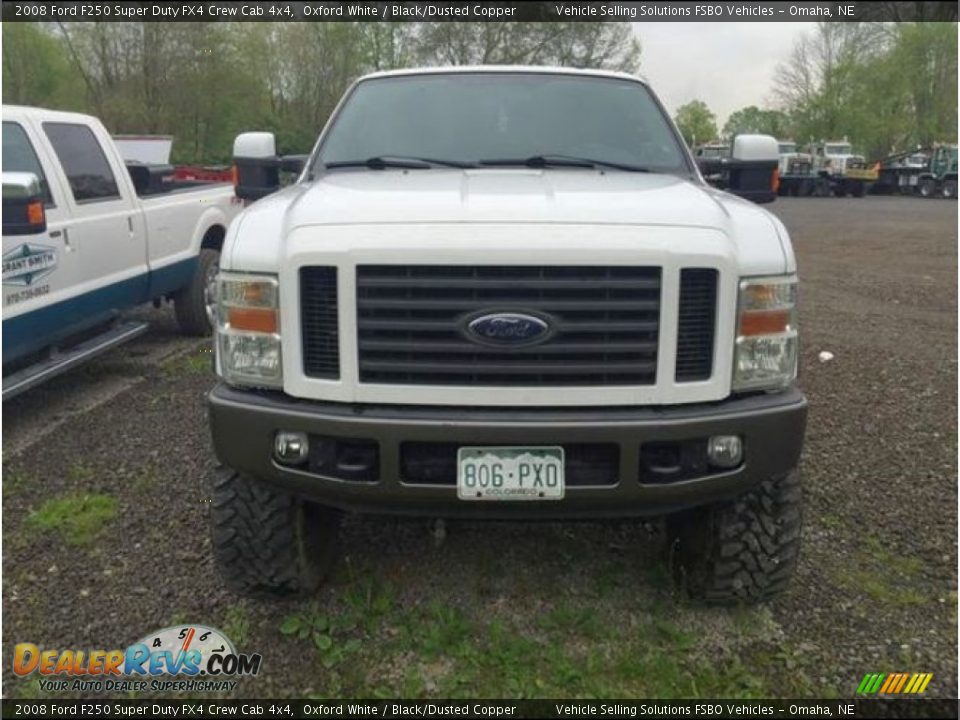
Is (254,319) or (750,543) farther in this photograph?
(750,543)

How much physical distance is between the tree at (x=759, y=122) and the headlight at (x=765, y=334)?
37822 millimetres

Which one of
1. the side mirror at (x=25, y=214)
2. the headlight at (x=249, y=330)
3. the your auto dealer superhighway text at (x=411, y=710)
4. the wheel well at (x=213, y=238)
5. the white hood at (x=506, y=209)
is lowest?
the your auto dealer superhighway text at (x=411, y=710)

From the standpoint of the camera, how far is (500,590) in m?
3.16

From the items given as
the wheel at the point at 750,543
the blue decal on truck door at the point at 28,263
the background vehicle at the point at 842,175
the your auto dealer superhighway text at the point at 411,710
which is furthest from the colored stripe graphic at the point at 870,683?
the background vehicle at the point at 842,175

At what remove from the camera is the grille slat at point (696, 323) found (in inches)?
97.1

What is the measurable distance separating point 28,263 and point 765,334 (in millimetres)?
4024

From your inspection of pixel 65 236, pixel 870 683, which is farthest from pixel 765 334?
pixel 65 236

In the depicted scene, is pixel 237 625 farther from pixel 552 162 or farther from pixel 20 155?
pixel 20 155

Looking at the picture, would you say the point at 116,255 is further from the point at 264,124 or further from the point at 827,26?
the point at 827,26

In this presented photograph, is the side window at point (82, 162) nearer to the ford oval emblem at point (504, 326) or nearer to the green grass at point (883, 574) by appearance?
the ford oval emblem at point (504, 326)

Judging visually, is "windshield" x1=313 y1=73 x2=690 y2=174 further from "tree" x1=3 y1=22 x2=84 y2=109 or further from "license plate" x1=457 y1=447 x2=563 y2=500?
"tree" x1=3 y1=22 x2=84 y2=109

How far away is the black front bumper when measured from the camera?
2.44m

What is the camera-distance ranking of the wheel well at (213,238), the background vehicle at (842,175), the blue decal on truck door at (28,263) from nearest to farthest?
1. the blue decal on truck door at (28,263)
2. the wheel well at (213,238)
3. the background vehicle at (842,175)

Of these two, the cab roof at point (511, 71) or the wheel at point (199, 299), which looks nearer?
the cab roof at point (511, 71)
